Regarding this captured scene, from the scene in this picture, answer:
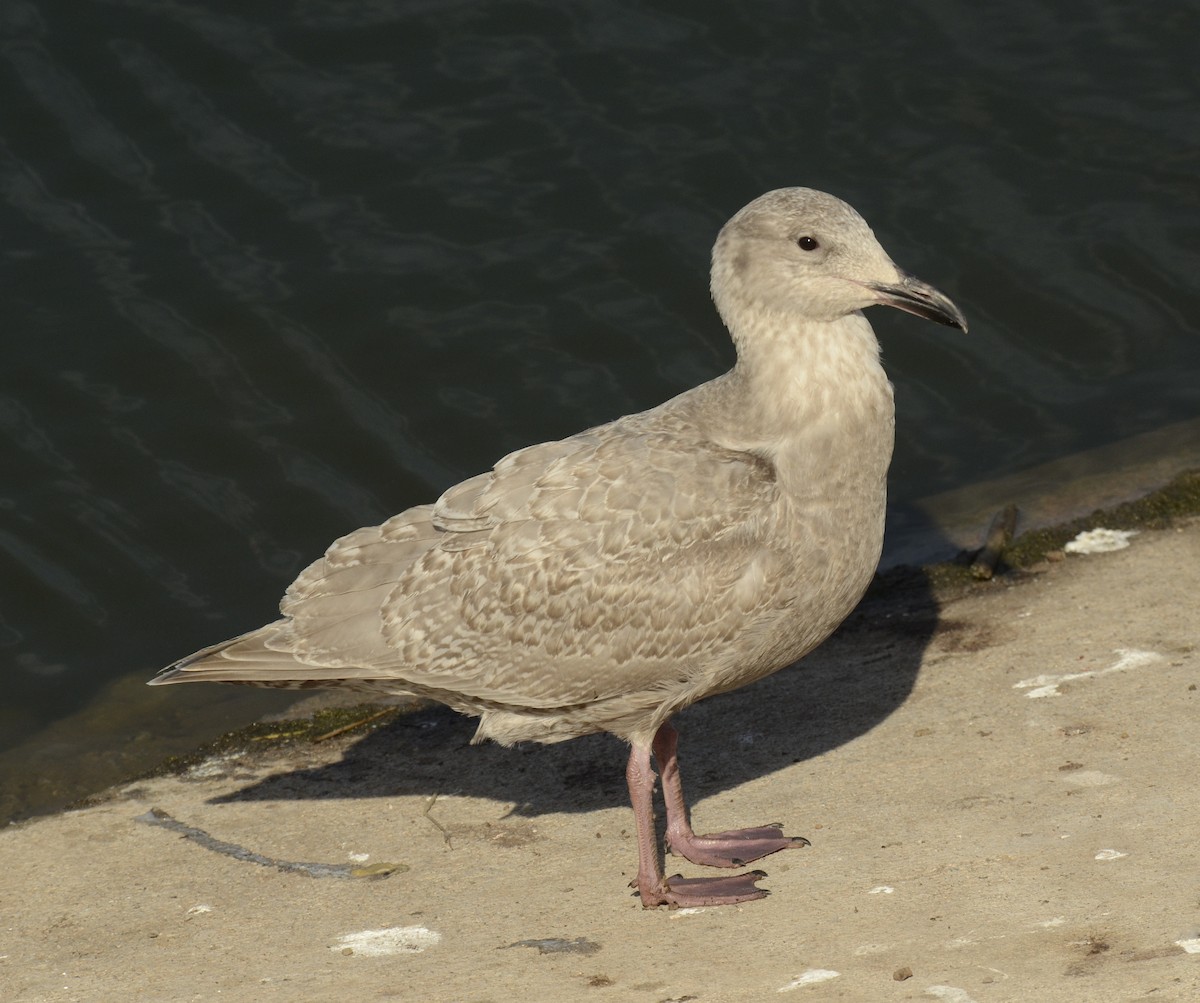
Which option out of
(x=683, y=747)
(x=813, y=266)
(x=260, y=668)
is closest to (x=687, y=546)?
(x=813, y=266)

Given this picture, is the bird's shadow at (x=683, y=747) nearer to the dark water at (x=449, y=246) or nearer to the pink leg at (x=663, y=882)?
the pink leg at (x=663, y=882)

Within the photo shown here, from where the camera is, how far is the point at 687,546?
245 inches

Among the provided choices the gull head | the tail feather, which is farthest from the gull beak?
the tail feather

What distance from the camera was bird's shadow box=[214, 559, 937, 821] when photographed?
718 cm

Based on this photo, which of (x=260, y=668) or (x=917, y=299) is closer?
(x=917, y=299)

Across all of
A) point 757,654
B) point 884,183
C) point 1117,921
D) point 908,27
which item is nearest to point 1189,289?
point 884,183

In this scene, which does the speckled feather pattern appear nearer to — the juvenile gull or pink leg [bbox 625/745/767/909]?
the juvenile gull

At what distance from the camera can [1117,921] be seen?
16.6 feet

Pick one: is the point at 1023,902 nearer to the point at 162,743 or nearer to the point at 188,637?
the point at 162,743

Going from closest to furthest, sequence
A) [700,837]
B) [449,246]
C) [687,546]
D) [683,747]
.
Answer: [687,546] < [700,837] < [683,747] < [449,246]

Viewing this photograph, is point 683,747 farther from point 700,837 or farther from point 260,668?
point 260,668

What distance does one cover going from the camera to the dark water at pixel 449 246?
34.3 ft

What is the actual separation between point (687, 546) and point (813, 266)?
1104 mm

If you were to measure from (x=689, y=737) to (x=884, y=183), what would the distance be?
6.23 metres
